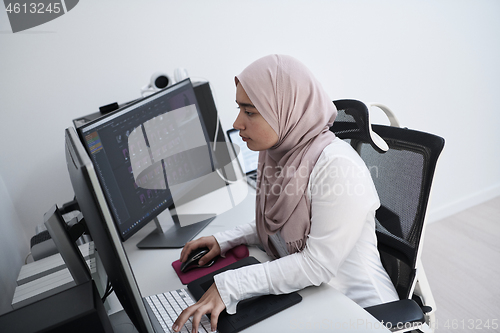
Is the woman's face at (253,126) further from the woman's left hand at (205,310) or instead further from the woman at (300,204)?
the woman's left hand at (205,310)

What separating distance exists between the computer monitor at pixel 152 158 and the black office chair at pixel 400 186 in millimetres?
574

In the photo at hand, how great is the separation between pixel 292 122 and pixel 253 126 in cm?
12

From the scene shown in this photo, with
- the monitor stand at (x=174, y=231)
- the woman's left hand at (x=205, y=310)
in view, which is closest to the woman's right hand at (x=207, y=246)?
the monitor stand at (x=174, y=231)

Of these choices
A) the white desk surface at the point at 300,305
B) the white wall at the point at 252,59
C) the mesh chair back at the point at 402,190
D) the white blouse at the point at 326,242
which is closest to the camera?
the white desk surface at the point at 300,305

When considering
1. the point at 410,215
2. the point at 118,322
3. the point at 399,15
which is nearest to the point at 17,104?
the point at 118,322

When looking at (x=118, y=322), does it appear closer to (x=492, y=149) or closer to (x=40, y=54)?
(x=40, y=54)

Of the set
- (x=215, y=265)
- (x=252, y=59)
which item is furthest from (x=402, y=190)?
(x=252, y=59)

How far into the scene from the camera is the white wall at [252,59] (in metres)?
1.50

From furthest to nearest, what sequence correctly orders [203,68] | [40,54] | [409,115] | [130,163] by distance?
[409,115] < [203,68] < [40,54] < [130,163]

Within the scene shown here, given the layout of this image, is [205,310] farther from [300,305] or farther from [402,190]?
[402,190]

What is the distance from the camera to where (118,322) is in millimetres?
953

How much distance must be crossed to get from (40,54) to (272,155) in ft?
3.46

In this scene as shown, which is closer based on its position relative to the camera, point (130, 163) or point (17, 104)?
point (130, 163)

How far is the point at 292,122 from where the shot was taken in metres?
1.05
